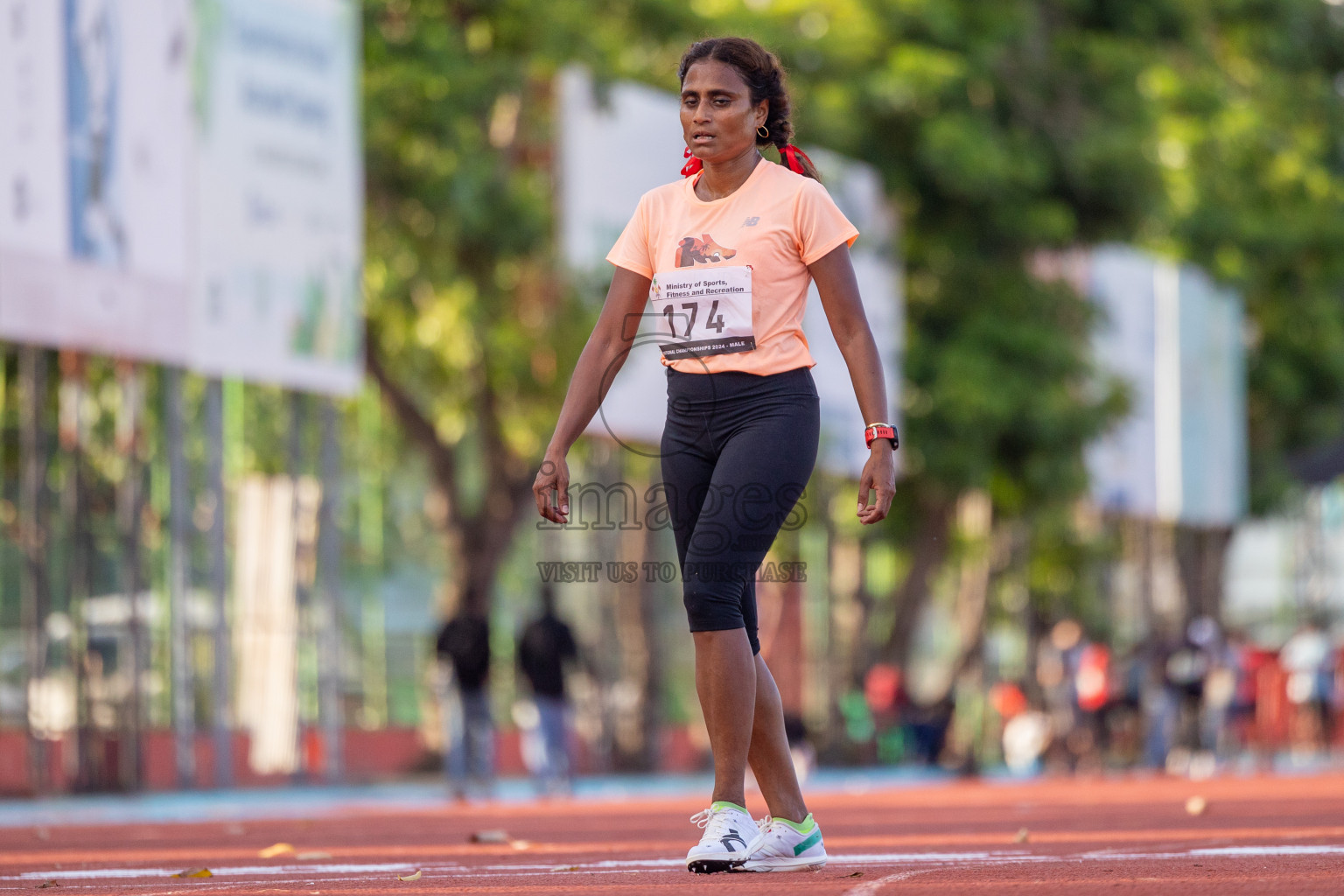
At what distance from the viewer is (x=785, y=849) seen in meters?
6.30

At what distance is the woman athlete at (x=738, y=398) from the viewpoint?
619 centimetres

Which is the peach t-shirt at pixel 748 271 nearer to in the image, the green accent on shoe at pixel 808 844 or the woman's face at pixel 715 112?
the woman's face at pixel 715 112

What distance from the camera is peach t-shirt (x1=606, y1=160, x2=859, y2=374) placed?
6.29 meters

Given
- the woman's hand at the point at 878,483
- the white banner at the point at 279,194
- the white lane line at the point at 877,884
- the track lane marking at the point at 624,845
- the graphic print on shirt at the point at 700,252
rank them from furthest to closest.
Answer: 1. the white banner at the point at 279,194
2. the track lane marking at the point at 624,845
3. the graphic print on shirt at the point at 700,252
4. the woman's hand at the point at 878,483
5. the white lane line at the point at 877,884

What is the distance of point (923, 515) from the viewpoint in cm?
3102

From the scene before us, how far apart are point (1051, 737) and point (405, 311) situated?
10.1 metres

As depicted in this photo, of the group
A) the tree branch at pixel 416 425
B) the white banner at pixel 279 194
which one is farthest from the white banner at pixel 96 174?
the tree branch at pixel 416 425

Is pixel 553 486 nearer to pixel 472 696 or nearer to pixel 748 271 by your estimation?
pixel 748 271

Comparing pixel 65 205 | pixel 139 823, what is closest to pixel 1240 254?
pixel 65 205

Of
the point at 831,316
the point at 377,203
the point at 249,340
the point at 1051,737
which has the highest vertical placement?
the point at 377,203

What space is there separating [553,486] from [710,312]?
0.60 m

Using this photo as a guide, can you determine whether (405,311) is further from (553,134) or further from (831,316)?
(831,316)

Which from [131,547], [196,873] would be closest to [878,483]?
[196,873]

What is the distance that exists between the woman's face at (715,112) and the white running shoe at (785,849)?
1.72m
